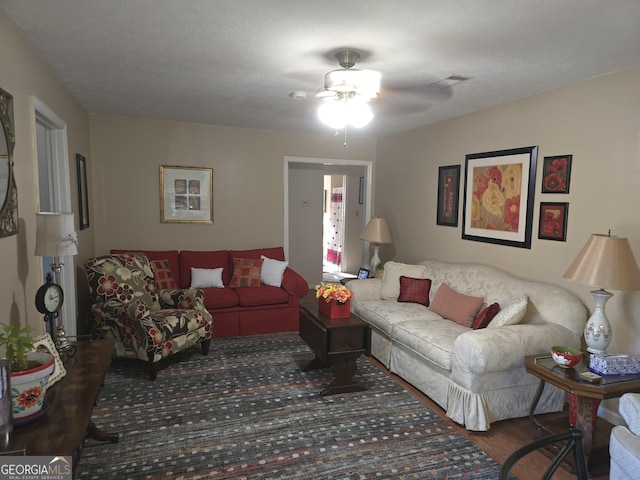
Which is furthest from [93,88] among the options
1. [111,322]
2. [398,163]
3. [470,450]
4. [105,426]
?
[470,450]

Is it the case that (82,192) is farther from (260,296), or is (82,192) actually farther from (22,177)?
(260,296)

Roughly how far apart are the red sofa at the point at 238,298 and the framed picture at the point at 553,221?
101 inches

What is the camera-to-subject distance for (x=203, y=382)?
3428mm

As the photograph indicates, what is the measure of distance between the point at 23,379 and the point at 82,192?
304 cm

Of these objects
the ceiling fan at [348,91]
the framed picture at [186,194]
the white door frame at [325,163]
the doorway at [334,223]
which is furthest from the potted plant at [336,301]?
the doorway at [334,223]

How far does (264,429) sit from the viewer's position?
2.74 meters

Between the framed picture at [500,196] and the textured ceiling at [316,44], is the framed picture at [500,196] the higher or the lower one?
the lower one

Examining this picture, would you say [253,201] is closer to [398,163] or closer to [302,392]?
[398,163]

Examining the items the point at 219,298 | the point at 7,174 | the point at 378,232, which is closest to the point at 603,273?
the point at 378,232

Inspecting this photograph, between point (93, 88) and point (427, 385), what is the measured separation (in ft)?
12.2

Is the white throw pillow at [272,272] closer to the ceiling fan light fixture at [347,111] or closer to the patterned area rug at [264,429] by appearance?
the patterned area rug at [264,429]

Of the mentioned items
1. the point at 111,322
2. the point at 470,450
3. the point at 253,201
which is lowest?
the point at 470,450

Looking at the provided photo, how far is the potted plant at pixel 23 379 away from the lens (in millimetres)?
1458

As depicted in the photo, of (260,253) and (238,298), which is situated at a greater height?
(260,253)
